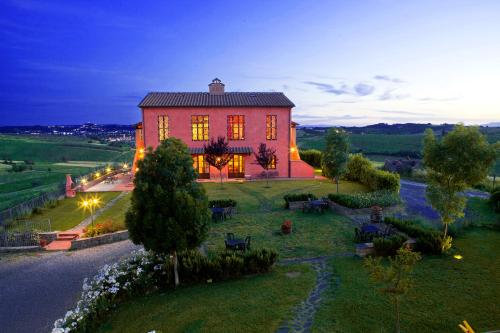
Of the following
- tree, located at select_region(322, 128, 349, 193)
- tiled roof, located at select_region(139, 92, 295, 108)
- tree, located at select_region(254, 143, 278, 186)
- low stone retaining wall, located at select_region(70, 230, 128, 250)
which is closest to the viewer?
low stone retaining wall, located at select_region(70, 230, 128, 250)

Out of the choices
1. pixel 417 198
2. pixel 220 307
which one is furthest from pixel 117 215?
pixel 417 198

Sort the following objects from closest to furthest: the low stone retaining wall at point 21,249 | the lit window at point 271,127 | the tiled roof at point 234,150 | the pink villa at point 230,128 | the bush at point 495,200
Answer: the low stone retaining wall at point 21,249
the bush at point 495,200
the tiled roof at point 234,150
the pink villa at point 230,128
the lit window at point 271,127

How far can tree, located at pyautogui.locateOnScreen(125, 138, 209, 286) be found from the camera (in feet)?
30.6

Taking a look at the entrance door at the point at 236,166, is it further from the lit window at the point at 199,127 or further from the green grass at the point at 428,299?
the green grass at the point at 428,299

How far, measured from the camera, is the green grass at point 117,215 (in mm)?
17172

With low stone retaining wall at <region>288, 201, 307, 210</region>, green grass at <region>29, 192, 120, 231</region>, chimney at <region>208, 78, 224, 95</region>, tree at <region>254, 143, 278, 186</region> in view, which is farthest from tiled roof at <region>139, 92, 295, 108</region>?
low stone retaining wall at <region>288, 201, 307, 210</region>

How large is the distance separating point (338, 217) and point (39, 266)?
13.8m

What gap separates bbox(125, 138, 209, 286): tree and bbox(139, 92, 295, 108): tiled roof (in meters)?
23.2

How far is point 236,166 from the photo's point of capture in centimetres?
3259

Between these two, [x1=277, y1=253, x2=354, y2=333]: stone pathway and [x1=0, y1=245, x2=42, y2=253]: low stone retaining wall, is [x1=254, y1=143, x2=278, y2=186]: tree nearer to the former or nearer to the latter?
[x1=277, y1=253, x2=354, y2=333]: stone pathway

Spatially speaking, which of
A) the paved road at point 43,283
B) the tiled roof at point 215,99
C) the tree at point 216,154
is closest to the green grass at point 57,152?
the tiled roof at point 215,99

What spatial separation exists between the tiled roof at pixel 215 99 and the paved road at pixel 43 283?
763 inches

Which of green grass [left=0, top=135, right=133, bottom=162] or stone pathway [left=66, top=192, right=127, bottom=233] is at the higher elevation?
green grass [left=0, top=135, right=133, bottom=162]

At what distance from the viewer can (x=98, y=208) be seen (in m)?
21.0
